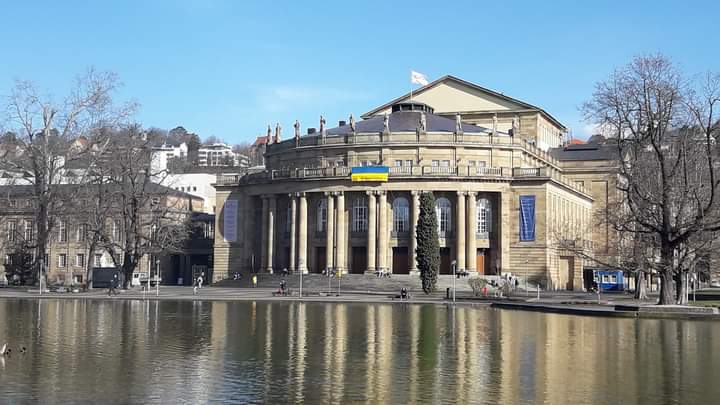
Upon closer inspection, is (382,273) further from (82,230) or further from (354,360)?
(354,360)

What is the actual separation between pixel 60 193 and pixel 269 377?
62.1m

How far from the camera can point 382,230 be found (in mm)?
94562

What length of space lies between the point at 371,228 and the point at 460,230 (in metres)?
9.55

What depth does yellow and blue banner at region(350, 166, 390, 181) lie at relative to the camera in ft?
307

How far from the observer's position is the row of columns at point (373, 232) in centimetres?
9312

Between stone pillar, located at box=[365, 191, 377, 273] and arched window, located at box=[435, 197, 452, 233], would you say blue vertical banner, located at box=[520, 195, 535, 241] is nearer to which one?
arched window, located at box=[435, 197, 452, 233]

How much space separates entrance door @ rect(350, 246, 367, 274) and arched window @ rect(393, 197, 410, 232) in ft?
14.8

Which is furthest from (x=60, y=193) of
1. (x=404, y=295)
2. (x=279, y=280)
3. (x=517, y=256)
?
(x=517, y=256)

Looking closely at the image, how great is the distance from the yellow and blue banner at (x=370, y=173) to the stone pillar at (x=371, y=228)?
1.87 meters

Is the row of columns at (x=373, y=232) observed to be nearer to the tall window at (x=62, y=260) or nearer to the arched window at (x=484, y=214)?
the arched window at (x=484, y=214)

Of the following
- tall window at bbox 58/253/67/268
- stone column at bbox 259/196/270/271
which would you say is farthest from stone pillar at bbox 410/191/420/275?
tall window at bbox 58/253/67/268

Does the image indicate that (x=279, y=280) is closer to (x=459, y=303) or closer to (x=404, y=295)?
(x=404, y=295)

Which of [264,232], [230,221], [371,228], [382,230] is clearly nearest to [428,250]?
[382,230]

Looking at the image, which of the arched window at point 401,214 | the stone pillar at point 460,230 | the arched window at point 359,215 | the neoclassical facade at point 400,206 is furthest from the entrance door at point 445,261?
the arched window at point 359,215
